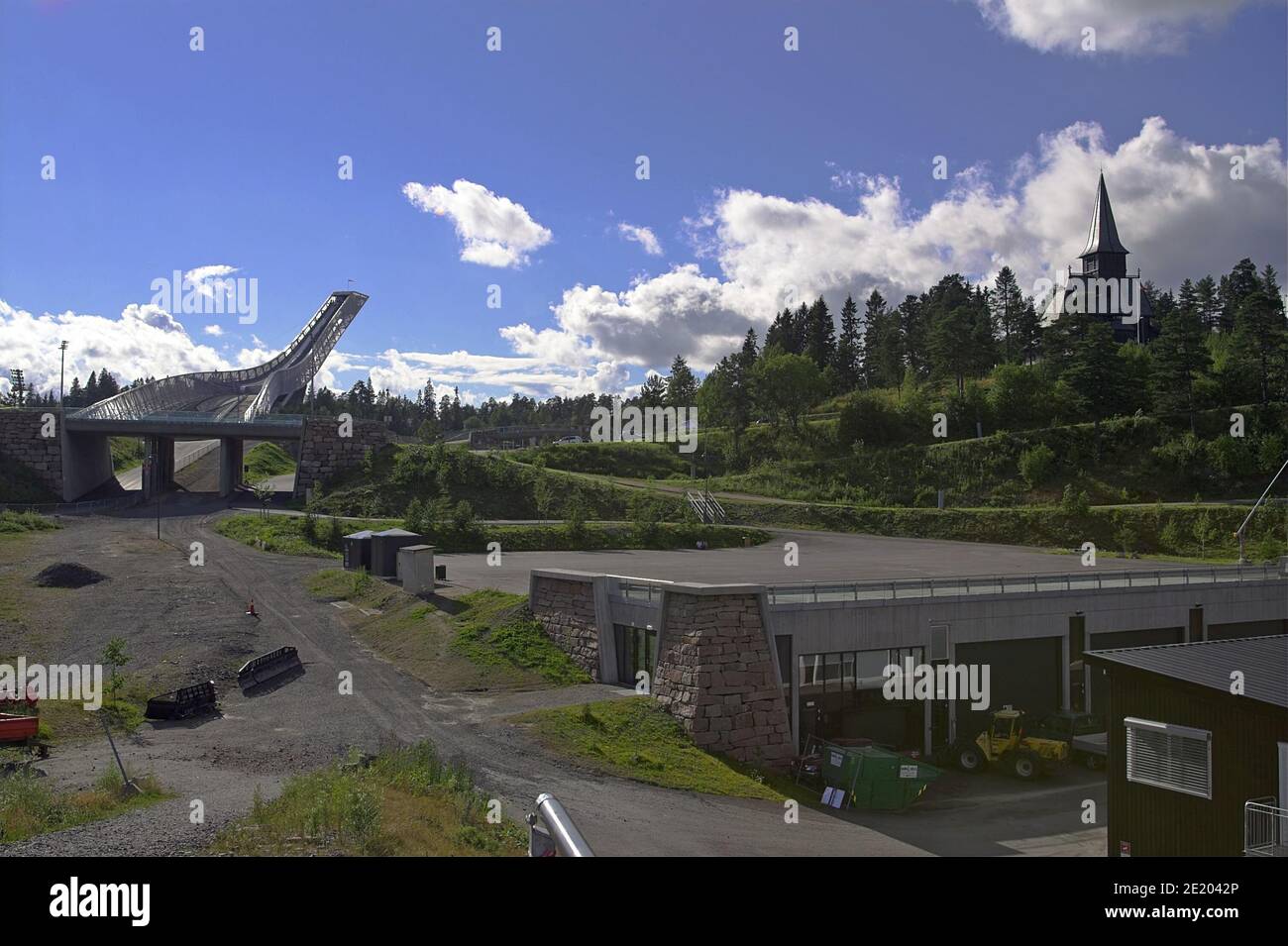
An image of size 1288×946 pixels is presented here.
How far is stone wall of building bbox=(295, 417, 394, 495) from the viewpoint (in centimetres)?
7212

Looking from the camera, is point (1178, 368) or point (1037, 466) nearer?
point (1037, 466)

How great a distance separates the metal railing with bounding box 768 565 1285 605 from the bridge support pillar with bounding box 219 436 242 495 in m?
59.4

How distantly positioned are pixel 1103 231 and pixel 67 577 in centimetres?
11845

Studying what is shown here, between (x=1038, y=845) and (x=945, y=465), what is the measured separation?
191ft

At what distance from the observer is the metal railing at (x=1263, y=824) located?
15836 mm

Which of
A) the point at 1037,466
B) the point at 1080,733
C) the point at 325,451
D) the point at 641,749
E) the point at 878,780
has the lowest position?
the point at 1080,733

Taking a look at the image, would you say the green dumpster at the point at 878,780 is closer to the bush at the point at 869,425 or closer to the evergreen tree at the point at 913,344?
the bush at the point at 869,425

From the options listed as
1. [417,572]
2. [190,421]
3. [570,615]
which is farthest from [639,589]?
[190,421]

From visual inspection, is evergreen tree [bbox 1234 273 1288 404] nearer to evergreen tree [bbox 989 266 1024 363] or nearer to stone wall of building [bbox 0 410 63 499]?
evergreen tree [bbox 989 266 1024 363]

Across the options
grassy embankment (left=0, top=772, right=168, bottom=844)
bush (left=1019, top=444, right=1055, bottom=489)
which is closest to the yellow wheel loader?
grassy embankment (left=0, top=772, right=168, bottom=844)

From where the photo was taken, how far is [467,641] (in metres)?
32.2

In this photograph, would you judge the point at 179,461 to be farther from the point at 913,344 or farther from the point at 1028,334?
the point at 1028,334

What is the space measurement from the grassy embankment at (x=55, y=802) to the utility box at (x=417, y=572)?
18.9m
